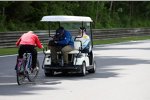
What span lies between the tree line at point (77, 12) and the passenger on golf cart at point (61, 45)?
821 inches

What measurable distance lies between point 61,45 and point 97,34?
30605mm

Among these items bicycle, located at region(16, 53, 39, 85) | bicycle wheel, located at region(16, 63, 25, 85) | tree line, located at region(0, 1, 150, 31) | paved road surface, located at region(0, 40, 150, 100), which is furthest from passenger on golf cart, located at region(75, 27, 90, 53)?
tree line, located at region(0, 1, 150, 31)

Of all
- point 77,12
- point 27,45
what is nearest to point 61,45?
point 27,45

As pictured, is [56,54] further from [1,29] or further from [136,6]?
[136,6]

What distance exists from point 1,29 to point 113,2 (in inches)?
1320

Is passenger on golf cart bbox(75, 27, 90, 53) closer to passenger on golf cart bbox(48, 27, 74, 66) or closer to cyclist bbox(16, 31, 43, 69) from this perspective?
passenger on golf cart bbox(48, 27, 74, 66)

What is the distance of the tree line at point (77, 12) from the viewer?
137ft

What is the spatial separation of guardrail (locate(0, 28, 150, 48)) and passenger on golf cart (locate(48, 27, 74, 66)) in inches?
243

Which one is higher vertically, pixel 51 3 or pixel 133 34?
pixel 51 3

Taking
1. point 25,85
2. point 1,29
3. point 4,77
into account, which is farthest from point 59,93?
point 1,29

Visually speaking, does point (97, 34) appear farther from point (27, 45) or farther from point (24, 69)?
point (24, 69)

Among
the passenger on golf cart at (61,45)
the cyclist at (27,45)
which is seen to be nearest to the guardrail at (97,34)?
the passenger on golf cart at (61,45)

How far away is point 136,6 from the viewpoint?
245 feet

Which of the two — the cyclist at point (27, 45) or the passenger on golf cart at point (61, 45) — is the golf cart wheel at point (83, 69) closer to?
the passenger on golf cart at point (61, 45)
